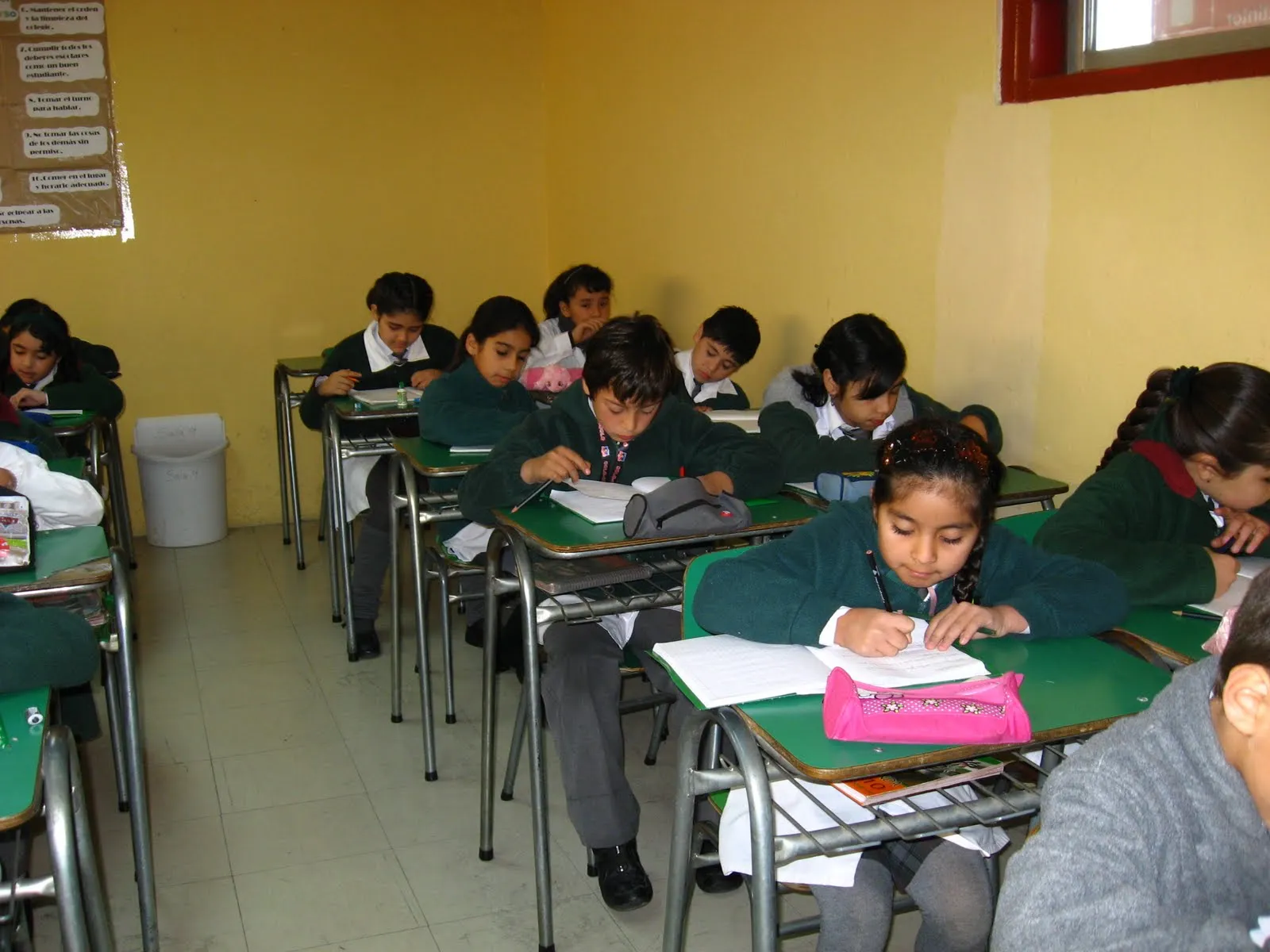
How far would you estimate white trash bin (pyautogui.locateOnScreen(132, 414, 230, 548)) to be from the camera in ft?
15.6

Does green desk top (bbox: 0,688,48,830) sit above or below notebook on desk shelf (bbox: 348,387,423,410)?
below

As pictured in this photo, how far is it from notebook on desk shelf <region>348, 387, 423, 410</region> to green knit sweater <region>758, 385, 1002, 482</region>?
1.16 m

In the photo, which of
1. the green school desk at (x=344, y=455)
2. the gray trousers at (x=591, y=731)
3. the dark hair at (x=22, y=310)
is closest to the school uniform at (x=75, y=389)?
the dark hair at (x=22, y=310)

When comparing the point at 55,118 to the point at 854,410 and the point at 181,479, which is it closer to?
the point at 181,479

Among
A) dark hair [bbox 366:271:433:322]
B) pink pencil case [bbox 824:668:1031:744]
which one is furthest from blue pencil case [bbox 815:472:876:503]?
dark hair [bbox 366:271:433:322]

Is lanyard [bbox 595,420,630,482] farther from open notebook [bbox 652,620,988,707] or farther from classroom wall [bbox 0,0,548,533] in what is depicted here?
classroom wall [bbox 0,0,548,533]

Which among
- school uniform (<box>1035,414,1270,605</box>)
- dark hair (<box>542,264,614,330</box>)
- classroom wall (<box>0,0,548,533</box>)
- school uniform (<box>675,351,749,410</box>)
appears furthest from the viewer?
classroom wall (<box>0,0,548,533</box>)

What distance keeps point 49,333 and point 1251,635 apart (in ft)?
12.7

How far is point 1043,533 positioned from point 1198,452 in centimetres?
31

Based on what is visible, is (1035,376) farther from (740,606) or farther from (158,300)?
(158,300)

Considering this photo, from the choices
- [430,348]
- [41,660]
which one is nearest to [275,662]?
[430,348]

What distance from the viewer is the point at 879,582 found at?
1.76 metres

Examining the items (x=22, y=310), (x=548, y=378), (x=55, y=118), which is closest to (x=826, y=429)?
(x=548, y=378)

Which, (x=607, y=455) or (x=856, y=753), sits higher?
(x=607, y=455)
